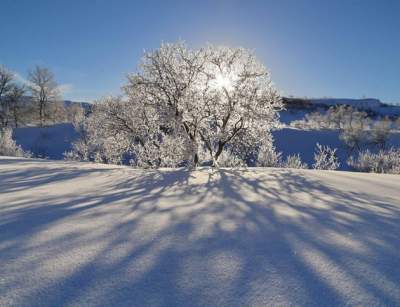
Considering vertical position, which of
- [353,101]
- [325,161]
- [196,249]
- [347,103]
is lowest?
[196,249]

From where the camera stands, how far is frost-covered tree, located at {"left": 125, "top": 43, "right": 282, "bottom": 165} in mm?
10484


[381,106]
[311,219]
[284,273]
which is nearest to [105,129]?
[311,219]

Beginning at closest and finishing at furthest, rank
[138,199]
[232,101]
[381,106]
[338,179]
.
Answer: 1. [138,199]
2. [338,179]
3. [232,101]
4. [381,106]

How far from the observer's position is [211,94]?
1044cm

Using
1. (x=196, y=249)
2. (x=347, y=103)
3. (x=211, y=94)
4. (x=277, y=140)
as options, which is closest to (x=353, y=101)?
(x=347, y=103)

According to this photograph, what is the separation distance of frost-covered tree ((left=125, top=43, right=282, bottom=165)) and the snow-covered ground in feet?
21.6

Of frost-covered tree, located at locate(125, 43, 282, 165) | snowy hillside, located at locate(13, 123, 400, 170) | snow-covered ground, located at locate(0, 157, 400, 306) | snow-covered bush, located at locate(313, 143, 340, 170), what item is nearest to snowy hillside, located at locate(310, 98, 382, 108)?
snowy hillside, located at locate(13, 123, 400, 170)

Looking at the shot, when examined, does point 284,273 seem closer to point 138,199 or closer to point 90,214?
point 90,214

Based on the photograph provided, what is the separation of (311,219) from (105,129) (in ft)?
36.7

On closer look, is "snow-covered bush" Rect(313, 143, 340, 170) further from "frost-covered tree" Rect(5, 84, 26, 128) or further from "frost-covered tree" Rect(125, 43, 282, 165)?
"frost-covered tree" Rect(5, 84, 26, 128)

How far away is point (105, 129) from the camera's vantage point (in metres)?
12.8

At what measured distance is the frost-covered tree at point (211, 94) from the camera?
1048cm

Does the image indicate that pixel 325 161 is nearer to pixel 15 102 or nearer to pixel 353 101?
pixel 15 102

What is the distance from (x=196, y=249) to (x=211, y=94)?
8699 mm
